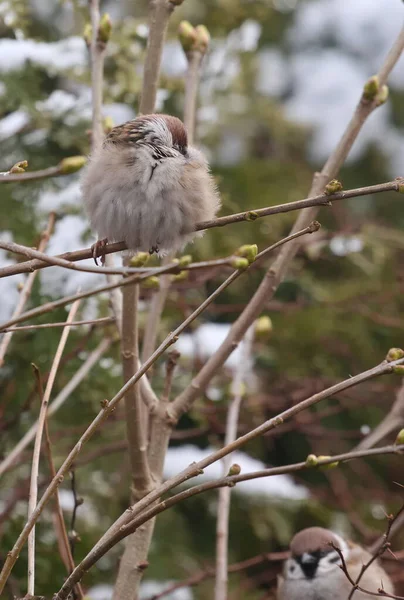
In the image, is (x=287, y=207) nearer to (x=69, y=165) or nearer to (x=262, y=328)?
(x=69, y=165)

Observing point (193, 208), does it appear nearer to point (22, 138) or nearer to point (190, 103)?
point (190, 103)

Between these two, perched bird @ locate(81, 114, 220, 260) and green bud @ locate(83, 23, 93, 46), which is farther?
green bud @ locate(83, 23, 93, 46)

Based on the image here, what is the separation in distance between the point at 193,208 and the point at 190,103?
2.03 ft

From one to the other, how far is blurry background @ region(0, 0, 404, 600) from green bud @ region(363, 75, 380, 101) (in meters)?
1.09

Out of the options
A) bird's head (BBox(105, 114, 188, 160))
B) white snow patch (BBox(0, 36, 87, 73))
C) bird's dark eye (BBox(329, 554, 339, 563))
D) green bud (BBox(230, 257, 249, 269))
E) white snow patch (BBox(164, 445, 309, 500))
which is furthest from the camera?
white snow patch (BBox(164, 445, 309, 500))

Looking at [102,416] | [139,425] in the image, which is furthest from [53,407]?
[102,416]

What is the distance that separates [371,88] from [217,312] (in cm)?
202

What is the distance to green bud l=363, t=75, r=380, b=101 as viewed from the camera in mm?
2512

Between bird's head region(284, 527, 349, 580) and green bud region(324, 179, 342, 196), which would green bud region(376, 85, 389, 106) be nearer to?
green bud region(324, 179, 342, 196)

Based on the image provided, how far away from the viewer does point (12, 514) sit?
A: 335 centimetres

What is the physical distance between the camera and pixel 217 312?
4.38 metres

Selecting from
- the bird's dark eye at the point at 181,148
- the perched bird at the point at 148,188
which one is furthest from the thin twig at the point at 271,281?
the bird's dark eye at the point at 181,148

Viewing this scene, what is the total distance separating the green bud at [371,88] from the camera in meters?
2.51

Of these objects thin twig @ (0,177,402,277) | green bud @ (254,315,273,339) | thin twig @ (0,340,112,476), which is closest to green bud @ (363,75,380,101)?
thin twig @ (0,177,402,277)
